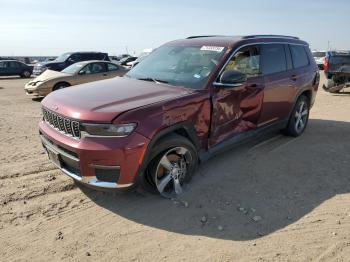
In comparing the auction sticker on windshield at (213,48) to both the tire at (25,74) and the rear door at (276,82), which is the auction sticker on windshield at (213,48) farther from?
the tire at (25,74)

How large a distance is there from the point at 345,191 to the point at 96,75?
10.8 metres

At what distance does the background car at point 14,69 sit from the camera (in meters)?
26.0

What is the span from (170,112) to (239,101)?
1.36 meters

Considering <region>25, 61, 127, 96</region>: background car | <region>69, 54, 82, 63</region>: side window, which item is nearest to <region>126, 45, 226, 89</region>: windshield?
<region>25, 61, 127, 96</region>: background car

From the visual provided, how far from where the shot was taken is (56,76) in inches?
500

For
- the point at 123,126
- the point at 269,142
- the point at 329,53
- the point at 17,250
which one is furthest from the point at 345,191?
the point at 329,53

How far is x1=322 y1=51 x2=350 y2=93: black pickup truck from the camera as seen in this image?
12.8m

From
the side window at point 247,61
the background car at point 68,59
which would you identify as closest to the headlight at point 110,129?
the side window at point 247,61

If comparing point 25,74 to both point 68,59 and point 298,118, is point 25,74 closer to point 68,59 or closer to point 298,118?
point 68,59

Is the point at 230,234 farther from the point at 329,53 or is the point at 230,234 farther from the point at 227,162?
the point at 329,53

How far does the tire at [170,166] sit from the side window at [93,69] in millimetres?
9880

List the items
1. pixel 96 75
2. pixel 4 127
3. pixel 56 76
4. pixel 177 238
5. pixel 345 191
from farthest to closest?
pixel 96 75 → pixel 56 76 → pixel 4 127 → pixel 345 191 → pixel 177 238

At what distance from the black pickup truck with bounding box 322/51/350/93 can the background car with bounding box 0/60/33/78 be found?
21.7 meters

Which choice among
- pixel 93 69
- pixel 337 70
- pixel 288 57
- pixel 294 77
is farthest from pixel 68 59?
pixel 294 77
